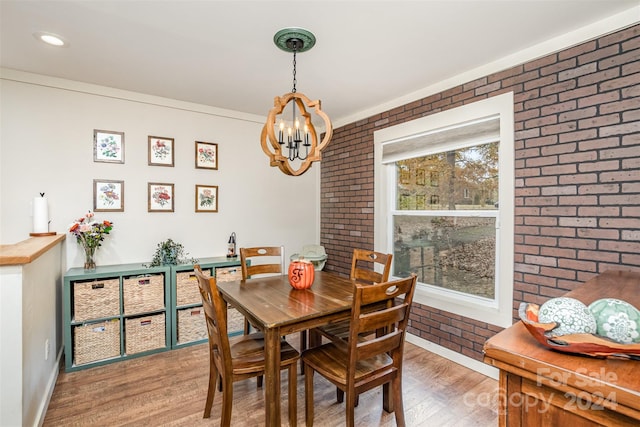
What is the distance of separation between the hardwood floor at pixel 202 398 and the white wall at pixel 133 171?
117 centimetres

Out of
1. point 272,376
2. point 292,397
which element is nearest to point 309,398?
point 292,397

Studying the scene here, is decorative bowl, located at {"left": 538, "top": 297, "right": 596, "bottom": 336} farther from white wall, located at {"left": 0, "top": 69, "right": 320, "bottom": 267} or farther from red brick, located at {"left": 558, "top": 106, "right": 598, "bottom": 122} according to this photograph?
white wall, located at {"left": 0, "top": 69, "right": 320, "bottom": 267}

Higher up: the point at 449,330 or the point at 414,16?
the point at 414,16

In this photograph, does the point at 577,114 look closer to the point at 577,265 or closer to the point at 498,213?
the point at 498,213

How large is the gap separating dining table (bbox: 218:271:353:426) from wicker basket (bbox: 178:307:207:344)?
1.08m

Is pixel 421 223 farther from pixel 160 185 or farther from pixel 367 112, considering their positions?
pixel 160 185

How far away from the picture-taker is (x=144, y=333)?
9.52 ft

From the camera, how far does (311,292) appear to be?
2141 millimetres

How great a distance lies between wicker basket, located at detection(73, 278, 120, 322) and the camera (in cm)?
264

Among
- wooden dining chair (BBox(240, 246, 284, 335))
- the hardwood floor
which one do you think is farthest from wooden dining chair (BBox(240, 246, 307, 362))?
the hardwood floor

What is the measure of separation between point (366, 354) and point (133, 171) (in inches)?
116

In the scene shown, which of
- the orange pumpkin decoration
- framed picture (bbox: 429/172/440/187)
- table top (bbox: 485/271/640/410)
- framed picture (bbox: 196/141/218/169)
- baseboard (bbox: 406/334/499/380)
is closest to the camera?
table top (bbox: 485/271/640/410)

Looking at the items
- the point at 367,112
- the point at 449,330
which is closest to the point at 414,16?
the point at 367,112

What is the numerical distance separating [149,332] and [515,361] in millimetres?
3099
